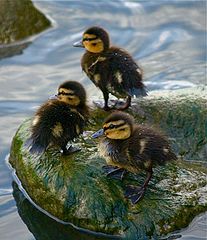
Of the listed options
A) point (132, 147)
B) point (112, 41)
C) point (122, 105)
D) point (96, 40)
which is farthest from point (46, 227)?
point (112, 41)

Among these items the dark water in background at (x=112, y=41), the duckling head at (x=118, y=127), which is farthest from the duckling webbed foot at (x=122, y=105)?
the duckling head at (x=118, y=127)

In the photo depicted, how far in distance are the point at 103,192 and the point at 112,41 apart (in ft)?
Result: 11.4

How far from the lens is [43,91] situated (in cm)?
703

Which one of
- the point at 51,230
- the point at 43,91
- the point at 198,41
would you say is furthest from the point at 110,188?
the point at 198,41

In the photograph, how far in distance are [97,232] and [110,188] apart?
0.29m

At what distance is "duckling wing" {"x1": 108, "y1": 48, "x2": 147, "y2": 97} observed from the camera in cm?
550

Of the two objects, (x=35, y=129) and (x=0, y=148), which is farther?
(x=0, y=148)

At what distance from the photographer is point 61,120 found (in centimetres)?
491

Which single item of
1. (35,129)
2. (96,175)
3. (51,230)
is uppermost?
(35,129)

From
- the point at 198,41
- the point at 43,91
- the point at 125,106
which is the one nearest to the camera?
the point at 125,106

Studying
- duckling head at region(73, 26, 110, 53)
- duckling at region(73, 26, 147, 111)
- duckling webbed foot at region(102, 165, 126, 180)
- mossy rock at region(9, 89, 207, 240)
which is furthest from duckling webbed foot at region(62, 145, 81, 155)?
duckling head at region(73, 26, 110, 53)

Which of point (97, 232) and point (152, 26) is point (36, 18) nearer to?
point (152, 26)

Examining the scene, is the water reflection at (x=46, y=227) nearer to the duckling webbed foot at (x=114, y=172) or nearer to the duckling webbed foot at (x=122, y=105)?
the duckling webbed foot at (x=114, y=172)

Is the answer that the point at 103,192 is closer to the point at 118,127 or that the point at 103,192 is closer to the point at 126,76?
the point at 118,127
